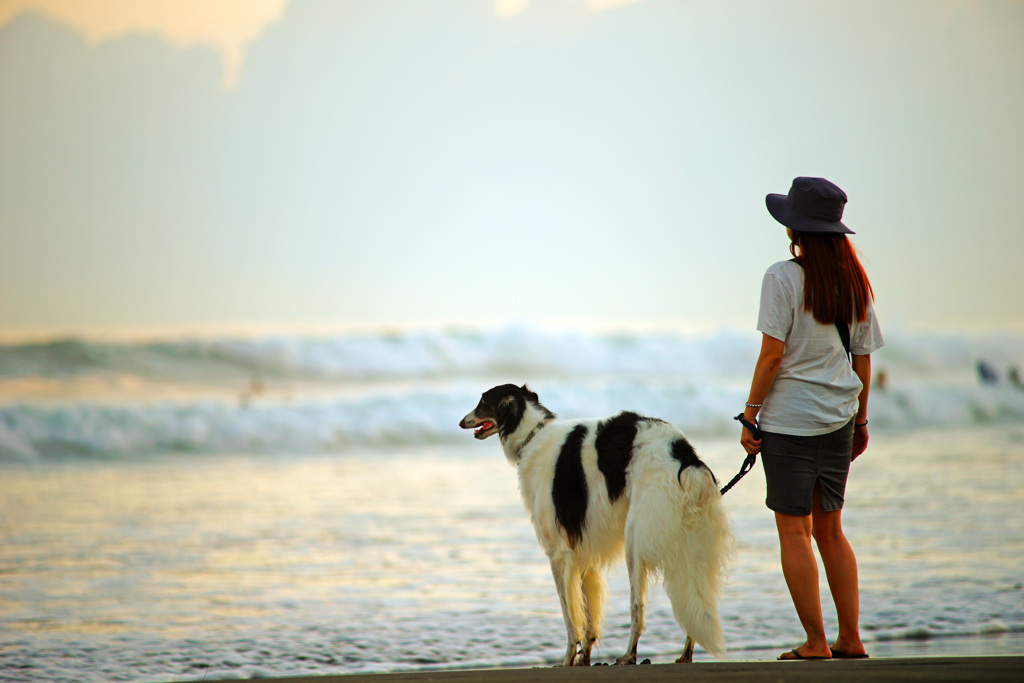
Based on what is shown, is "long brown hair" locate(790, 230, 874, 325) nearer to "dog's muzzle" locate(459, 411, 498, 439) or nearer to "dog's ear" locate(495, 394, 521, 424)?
"dog's ear" locate(495, 394, 521, 424)

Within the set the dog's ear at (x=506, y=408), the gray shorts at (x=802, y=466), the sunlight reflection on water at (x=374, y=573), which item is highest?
the dog's ear at (x=506, y=408)

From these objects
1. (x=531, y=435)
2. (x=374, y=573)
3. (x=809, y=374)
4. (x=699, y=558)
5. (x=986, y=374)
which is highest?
(x=809, y=374)

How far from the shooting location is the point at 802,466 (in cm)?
324

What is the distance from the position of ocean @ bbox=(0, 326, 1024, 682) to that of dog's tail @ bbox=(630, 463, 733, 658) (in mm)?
301

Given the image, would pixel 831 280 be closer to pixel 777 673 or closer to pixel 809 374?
pixel 809 374

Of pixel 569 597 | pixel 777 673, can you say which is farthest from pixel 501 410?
pixel 777 673

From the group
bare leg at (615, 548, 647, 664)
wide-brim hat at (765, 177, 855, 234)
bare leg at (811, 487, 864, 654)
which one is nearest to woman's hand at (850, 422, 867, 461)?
bare leg at (811, 487, 864, 654)

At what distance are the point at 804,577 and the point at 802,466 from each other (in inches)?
17.7

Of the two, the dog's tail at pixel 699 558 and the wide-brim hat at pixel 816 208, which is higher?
the wide-brim hat at pixel 816 208

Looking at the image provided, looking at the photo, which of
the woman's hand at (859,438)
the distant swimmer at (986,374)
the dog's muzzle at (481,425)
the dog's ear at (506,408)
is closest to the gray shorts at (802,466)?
the woman's hand at (859,438)

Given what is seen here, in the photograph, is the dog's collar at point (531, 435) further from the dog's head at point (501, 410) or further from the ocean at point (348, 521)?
the ocean at point (348, 521)

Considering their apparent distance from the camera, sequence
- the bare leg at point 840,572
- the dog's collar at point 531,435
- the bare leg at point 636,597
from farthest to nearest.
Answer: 1. the dog's collar at point 531,435
2. the bare leg at point 636,597
3. the bare leg at point 840,572

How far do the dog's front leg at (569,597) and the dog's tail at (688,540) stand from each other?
1.64ft

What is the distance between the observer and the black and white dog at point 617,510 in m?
3.53
